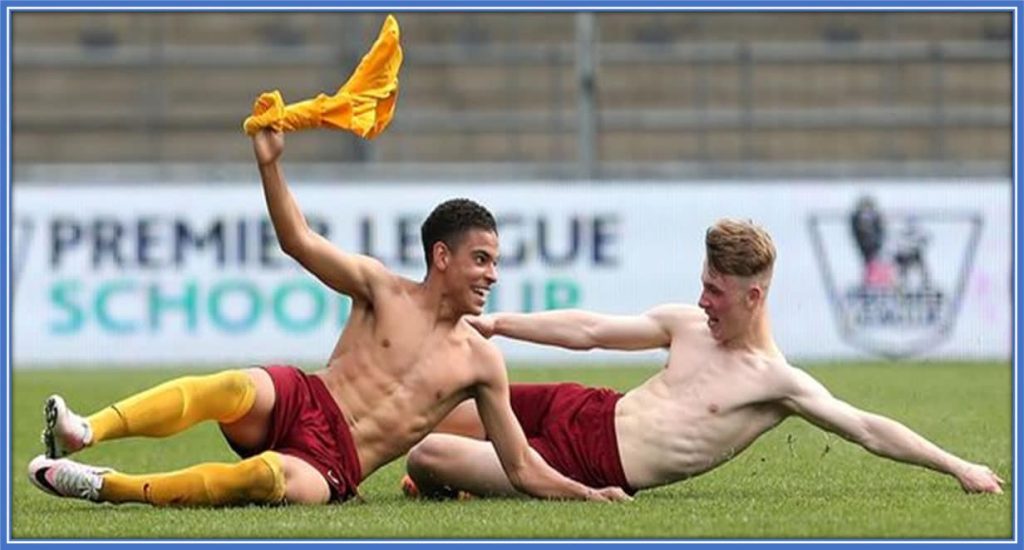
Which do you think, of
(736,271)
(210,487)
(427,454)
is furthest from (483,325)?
(210,487)

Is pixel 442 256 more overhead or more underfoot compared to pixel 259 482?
more overhead

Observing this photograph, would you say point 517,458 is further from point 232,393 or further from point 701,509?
point 232,393

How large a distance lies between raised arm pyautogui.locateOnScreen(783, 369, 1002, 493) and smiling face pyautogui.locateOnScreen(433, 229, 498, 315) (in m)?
1.15

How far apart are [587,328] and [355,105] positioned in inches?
45.7

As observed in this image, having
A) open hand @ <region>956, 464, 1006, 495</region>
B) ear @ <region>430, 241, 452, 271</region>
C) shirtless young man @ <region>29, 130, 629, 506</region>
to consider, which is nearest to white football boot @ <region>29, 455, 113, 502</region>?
shirtless young man @ <region>29, 130, 629, 506</region>

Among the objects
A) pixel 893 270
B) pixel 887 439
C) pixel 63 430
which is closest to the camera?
pixel 63 430

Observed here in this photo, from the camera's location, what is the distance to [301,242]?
812 centimetres

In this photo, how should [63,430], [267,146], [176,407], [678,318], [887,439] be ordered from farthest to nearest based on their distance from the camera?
[678,318] → [887,439] → [267,146] → [176,407] → [63,430]

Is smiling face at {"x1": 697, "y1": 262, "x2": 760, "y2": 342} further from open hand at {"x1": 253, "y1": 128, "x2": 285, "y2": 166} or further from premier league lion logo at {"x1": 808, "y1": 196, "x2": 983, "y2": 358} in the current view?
premier league lion logo at {"x1": 808, "y1": 196, "x2": 983, "y2": 358}

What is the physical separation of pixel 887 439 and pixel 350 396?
184 cm

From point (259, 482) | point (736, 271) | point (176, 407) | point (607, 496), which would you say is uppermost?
point (736, 271)

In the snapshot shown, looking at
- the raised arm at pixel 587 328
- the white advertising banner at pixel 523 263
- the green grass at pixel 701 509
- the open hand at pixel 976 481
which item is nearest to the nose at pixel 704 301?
the raised arm at pixel 587 328

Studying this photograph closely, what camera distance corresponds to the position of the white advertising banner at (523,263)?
20531 mm

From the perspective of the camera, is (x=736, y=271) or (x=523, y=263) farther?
(x=523, y=263)
